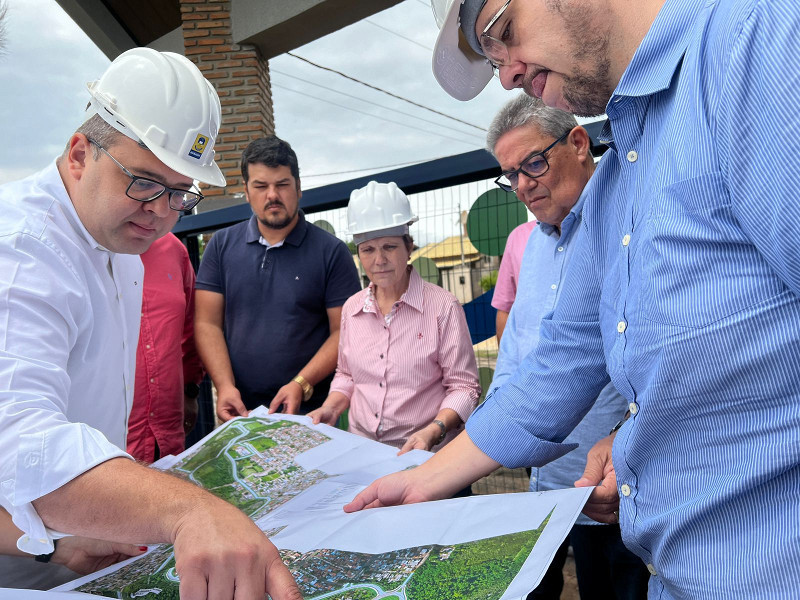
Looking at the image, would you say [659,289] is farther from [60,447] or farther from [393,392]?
[393,392]

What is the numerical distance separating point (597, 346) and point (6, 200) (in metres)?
1.46

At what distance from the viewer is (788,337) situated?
2.48ft

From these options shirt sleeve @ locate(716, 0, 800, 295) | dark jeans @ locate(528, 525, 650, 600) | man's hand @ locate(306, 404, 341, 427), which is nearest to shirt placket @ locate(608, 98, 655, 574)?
shirt sleeve @ locate(716, 0, 800, 295)

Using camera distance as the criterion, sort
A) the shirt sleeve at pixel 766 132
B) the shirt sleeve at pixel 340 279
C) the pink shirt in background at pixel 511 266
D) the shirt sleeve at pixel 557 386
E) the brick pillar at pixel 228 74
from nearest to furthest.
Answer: the shirt sleeve at pixel 766 132 < the shirt sleeve at pixel 557 386 < the pink shirt in background at pixel 511 266 < the shirt sleeve at pixel 340 279 < the brick pillar at pixel 228 74

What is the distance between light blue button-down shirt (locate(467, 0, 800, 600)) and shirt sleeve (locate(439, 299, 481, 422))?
152 cm

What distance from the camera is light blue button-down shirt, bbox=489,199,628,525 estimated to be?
6.73ft

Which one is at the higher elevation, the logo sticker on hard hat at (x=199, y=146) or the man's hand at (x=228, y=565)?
the logo sticker on hard hat at (x=199, y=146)

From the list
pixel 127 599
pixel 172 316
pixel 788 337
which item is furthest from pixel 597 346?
pixel 172 316

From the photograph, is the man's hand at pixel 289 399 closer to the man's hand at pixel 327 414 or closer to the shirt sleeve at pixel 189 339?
the man's hand at pixel 327 414

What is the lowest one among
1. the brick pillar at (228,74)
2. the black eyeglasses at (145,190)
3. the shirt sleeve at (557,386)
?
the shirt sleeve at (557,386)

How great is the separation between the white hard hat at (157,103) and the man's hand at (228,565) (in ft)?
3.28

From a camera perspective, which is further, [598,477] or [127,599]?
[598,477]

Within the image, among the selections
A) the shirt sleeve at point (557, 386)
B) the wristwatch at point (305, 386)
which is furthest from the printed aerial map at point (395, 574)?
the wristwatch at point (305, 386)

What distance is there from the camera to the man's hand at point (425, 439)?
85.0 inches
